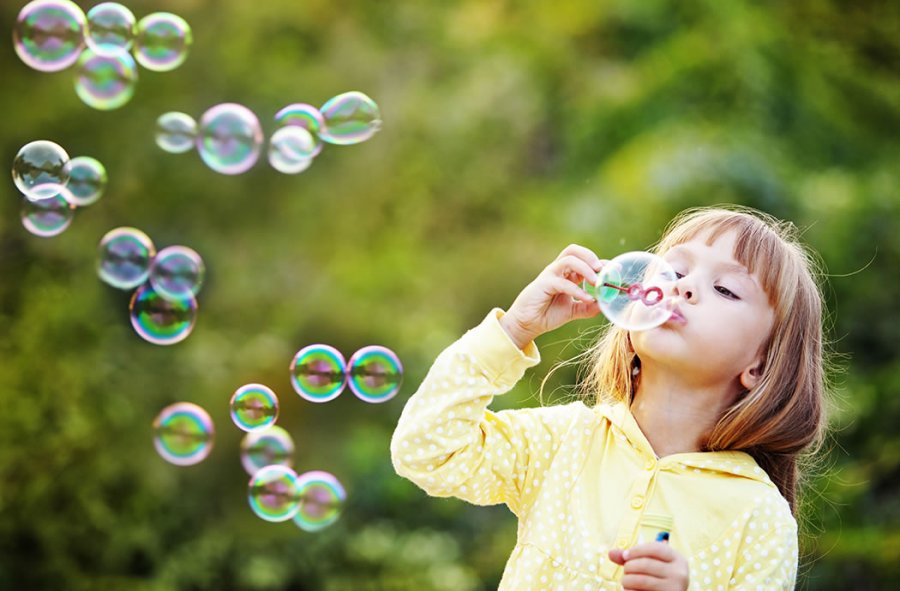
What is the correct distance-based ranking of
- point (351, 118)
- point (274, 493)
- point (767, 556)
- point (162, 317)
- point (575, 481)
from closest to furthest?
1. point (767, 556)
2. point (575, 481)
3. point (274, 493)
4. point (351, 118)
5. point (162, 317)

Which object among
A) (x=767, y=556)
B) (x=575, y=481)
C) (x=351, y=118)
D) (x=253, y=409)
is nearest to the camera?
(x=767, y=556)

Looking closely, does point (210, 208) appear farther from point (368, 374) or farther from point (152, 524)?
point (368, 374)

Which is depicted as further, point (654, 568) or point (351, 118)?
point (351, 118)

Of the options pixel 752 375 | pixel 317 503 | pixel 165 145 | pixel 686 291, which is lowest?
pixel 317 503

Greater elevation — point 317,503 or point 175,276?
point 175,276

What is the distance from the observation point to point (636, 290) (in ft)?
6.62

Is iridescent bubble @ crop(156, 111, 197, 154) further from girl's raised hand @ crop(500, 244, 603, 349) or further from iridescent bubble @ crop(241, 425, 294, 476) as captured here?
girl's raised hand @ crop(500, 244, 603, 349)

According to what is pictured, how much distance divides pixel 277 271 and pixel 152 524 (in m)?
2.13

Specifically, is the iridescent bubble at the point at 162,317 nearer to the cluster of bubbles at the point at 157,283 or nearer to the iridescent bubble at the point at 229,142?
the cluster of bubbles at the point at 157,283

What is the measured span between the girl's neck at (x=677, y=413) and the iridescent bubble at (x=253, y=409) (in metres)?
0.99

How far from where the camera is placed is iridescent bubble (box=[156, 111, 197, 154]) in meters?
3.36

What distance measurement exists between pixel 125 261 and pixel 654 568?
6.76 feet

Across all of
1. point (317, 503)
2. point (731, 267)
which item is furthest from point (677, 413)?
point (317, 503)

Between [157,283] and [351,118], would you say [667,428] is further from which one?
[157,283]
